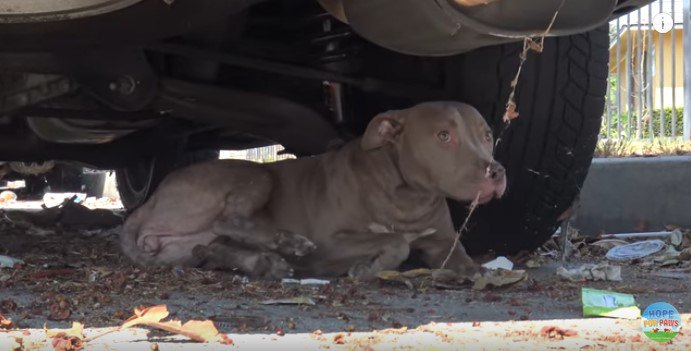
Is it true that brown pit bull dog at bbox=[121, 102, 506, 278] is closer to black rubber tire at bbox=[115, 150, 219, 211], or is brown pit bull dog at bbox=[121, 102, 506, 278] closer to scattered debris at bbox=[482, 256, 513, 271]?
scattered debris at bbox=[482, 256, 513, 271]

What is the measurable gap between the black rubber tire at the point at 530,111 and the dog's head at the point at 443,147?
185mm

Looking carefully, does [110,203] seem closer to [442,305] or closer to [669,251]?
[669,251]

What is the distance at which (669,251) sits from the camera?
455 cm

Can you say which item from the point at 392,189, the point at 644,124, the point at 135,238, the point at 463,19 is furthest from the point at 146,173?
the point at 644,124

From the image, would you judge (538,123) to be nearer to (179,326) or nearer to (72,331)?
(179,326)

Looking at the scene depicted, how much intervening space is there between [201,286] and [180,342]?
100cm

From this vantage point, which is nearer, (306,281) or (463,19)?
(463,19)

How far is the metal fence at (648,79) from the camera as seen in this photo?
28.3 feet

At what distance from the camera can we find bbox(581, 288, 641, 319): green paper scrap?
9.04 feet

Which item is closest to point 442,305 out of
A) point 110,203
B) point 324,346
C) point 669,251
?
point 324,346

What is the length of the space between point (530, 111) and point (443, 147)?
46 cm

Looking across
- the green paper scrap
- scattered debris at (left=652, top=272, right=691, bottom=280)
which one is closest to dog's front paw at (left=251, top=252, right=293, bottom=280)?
the green paper scrap

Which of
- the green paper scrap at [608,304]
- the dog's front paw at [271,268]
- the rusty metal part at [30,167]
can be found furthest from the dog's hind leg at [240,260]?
the rusty metal part at [30,167]

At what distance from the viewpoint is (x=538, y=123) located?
4004 mm
